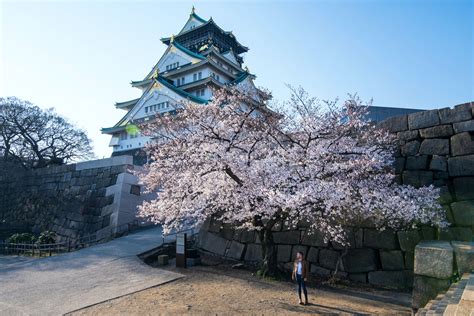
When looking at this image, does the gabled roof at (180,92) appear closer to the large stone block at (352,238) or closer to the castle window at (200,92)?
the castle window at (200,92)

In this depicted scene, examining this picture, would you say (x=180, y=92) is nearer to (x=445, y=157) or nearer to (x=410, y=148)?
(x=410, y=148)

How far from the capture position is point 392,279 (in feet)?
23.1

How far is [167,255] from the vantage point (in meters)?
9.09

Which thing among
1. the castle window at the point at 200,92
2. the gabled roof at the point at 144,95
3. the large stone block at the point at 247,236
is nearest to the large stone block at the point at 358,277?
the large stone block at the point at 247,236

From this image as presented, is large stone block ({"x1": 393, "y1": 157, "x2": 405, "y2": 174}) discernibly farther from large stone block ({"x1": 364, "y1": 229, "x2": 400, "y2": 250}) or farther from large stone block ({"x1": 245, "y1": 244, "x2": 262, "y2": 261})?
large stone block ({"x1": 245, "y1": 244, "x2": 262, "y2": 261})

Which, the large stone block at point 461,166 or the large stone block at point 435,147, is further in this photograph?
the large stone block at point 435,147

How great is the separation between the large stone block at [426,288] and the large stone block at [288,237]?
4.03 meters

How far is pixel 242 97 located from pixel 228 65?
24194mm

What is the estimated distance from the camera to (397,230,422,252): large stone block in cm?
712

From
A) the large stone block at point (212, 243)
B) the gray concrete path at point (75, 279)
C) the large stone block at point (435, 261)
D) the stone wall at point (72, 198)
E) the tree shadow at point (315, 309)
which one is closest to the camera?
the large stone block at point (435, 261)

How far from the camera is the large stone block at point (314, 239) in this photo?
8.16m

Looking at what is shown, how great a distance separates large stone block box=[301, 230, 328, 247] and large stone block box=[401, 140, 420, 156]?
3.17 meters

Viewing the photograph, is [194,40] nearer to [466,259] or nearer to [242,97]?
[242,97]

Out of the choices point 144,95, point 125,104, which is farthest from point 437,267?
point 125,104
